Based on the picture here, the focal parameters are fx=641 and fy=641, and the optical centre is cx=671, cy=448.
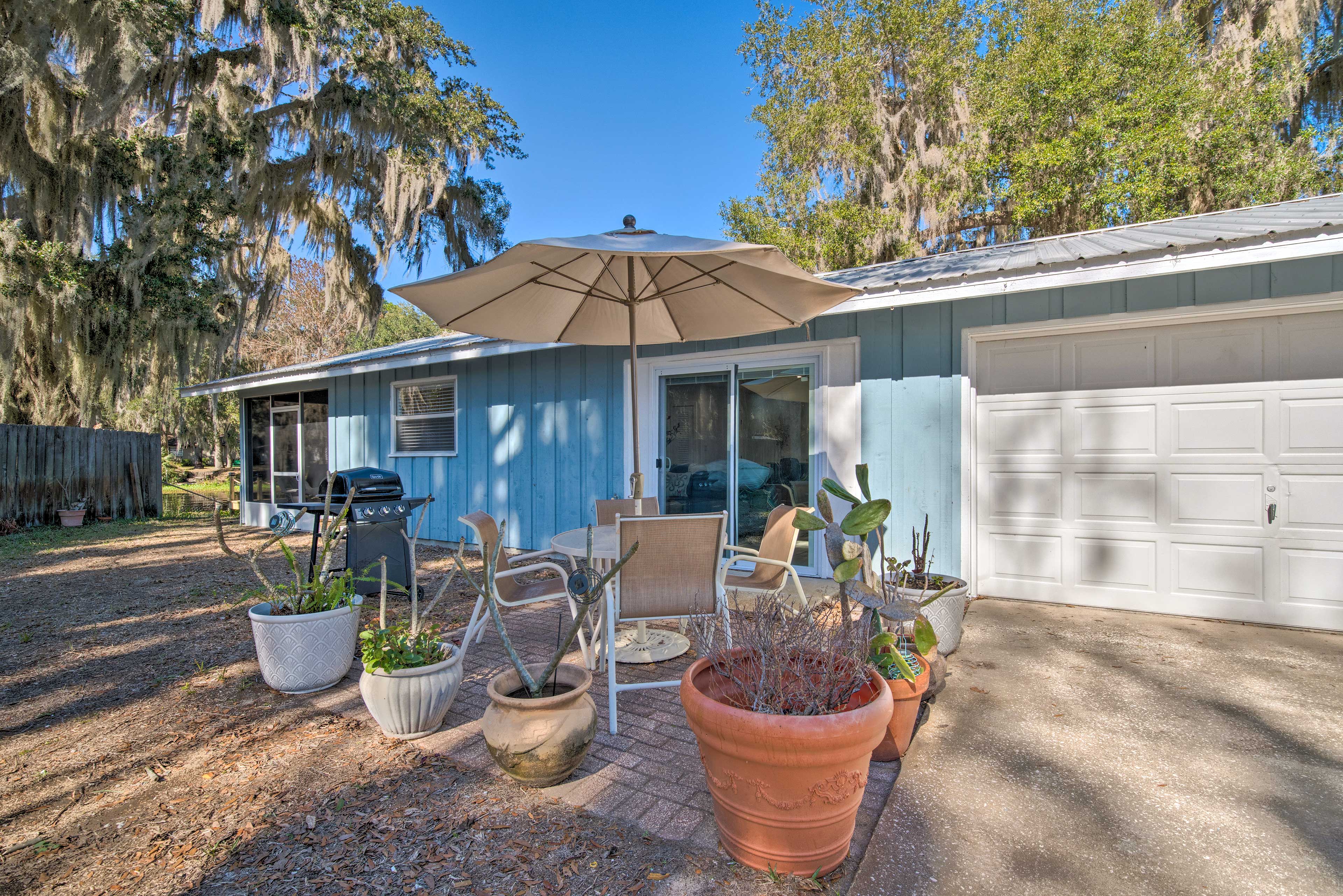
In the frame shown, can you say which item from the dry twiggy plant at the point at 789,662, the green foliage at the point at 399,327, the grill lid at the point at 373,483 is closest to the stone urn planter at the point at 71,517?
the grill lid at the point at 373,483

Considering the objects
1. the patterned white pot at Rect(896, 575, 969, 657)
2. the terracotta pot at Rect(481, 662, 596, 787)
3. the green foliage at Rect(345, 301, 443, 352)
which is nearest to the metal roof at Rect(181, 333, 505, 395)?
the patterned white pot at Rect(896, 575, 969, 657)

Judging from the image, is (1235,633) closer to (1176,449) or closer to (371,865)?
(1176,449)

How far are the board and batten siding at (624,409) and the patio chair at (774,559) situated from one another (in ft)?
5.48

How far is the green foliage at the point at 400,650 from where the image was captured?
250 cm

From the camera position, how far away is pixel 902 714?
7.49ft

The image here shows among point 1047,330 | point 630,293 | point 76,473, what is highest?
point 630,293

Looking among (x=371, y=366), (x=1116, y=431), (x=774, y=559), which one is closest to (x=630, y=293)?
(x=774, y=559)

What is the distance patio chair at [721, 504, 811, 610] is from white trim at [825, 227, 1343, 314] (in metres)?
Answer: 1.35

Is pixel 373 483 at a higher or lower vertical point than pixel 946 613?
higher

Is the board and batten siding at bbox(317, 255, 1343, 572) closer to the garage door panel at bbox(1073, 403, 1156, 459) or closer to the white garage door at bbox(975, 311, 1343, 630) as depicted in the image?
the white garage door at bbox(975, 311, 1343, 630)

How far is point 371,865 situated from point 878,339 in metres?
4.44

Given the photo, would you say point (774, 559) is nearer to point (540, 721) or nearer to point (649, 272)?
point (540, 721)

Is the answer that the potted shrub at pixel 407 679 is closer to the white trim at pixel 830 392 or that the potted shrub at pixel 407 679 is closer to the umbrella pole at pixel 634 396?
the umbrella pole at pixel 634 396

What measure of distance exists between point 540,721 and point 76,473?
12.3 metres
